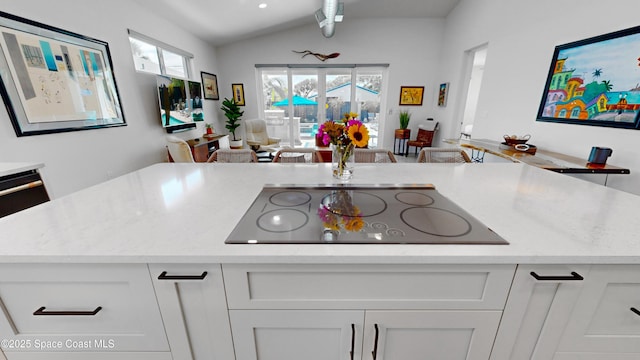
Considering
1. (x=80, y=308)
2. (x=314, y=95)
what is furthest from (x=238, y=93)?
(x=80, y=308)

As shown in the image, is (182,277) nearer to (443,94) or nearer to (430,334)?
(430,334)

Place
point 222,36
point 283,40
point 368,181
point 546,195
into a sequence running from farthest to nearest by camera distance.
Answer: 1. point 283,40
2. point 222,36
3. point 368,181
4. point 546,195

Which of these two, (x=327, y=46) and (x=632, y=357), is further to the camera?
(x=327, y=46)

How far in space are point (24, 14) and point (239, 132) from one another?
4.05m

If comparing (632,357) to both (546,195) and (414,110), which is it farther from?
(414,110)

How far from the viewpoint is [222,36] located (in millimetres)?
4812

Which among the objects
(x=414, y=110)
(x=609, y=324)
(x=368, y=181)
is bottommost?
(x=609, y=324)

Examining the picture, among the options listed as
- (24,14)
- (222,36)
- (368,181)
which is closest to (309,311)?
(368,181)

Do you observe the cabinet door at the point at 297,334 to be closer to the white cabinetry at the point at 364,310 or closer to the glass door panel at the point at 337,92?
the white cabinetry at the point at 364,310

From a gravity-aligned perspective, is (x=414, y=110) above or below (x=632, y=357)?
above

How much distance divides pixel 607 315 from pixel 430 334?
20.6 inches

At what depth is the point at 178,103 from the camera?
377cm

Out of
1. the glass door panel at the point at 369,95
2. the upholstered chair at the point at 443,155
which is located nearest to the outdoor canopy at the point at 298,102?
the glass door panel at the point at 369,95

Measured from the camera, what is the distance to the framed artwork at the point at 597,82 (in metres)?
1.92
